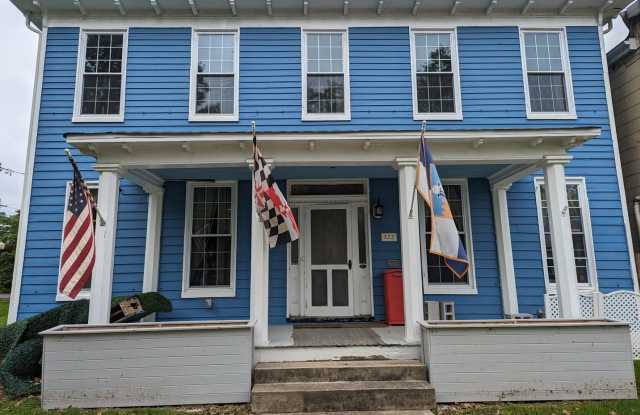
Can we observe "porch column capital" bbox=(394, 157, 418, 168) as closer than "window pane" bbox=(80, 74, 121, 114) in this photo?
Yes

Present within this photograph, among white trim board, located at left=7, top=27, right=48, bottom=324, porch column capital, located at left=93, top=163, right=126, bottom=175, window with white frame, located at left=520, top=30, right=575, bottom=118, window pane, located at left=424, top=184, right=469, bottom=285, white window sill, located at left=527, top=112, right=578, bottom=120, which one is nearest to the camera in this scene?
porch column capital, located at left=93, top=163, right=126, bottom=175

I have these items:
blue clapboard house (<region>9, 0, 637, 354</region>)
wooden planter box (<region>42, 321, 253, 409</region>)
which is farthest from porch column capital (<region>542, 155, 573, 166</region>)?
wooden planter box (<region>42, 321, 253, 409</region>)

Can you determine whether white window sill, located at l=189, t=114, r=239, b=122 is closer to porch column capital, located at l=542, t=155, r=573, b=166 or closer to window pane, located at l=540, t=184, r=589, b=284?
porch column capital, located at l=542, t=155, r=573, b=166

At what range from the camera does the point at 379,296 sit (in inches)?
257

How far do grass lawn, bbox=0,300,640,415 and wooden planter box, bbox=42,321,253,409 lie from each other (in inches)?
4.0

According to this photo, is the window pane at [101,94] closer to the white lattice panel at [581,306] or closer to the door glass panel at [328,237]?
the door glass panel at [328,237]

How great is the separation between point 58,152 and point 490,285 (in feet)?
25.6

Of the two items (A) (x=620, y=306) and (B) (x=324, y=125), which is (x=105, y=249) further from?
(A) (x=620, y=306)

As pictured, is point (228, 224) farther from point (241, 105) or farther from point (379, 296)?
point (379, 296)

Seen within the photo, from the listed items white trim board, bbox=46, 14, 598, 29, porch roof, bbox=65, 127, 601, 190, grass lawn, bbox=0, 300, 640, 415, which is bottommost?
grass lawn, bbox=0, 300, 640, 415

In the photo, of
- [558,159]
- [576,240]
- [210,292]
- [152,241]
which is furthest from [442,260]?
[152,241]

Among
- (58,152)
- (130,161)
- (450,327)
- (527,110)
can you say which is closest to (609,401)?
(450,327)

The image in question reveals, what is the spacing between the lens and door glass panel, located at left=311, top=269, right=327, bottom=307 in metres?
6.65

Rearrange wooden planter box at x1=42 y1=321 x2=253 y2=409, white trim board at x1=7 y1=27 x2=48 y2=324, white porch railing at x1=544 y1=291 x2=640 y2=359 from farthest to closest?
white trim board at x1=7 y1=27 x2=48 y2=324, white porch railing at x1=544 y1=291 x2=640 y2=359, wooden planter box at x1=42 y1=321 x2=253 y2=409
